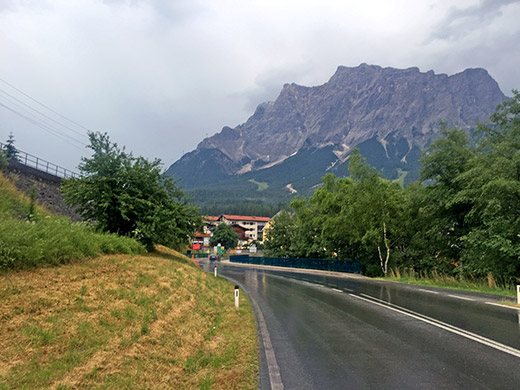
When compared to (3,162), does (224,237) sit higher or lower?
lower

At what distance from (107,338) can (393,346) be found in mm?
5746

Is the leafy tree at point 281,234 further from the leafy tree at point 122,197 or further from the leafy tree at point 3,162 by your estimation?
the leafy tree at point 3,162

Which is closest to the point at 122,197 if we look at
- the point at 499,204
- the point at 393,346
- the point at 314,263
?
the point at 393,346

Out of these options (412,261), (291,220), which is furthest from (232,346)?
(291,220)

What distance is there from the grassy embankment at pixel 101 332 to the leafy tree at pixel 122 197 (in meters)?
8.40

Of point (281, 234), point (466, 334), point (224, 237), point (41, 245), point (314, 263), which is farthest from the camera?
point (224, 237)

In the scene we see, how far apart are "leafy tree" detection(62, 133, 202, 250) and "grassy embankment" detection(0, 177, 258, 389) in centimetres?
840

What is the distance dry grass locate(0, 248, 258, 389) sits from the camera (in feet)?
16.4

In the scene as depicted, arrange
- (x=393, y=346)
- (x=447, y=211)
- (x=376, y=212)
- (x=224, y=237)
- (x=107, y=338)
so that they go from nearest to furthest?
1. (x=107, y=338)
2. (x=393, y=346)
3. (x=447, y=211)
4. (x=376, y=212)
5. (x=224, y=237)

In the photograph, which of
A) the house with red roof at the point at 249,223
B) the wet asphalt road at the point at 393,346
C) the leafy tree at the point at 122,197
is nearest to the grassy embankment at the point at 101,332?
the wet asphalt road at the point at 393,346

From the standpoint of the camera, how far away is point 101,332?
6398 mm

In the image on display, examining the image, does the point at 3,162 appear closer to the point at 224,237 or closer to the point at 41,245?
the point at 41,245

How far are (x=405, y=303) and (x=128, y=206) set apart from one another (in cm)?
1478

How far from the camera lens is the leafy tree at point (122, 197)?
1873 cm
